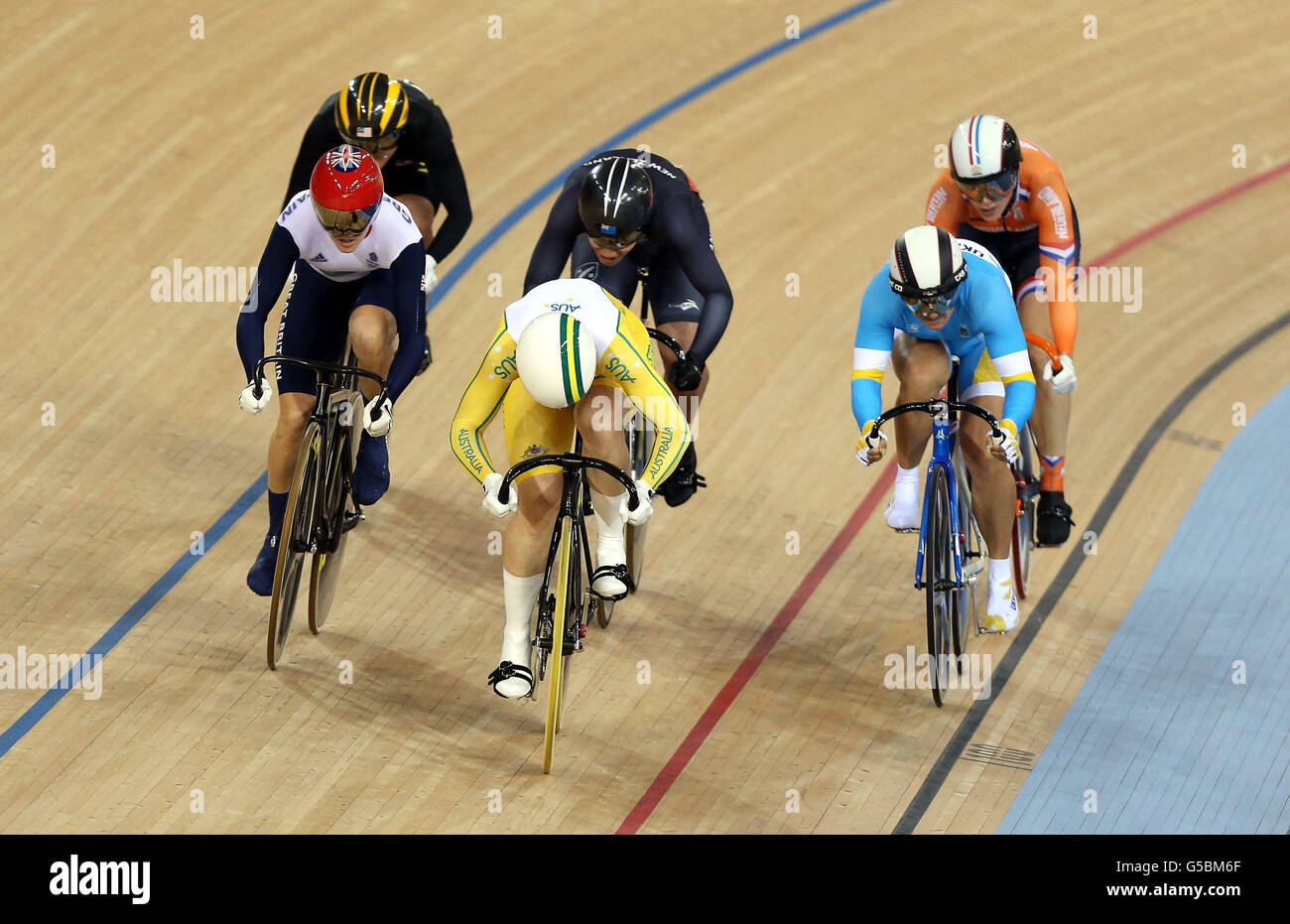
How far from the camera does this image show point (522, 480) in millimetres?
4707

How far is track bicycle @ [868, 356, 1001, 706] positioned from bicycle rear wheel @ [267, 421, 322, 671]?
1.48 metres

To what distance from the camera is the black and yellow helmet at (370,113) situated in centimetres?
566

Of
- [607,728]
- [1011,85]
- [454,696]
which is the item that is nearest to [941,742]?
[607,728]

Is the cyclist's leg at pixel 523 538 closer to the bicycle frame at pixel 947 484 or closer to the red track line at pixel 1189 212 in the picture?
the bicycle frame at pixel 947 484

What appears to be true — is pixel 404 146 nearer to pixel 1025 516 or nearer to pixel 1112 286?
pixel 1025 516

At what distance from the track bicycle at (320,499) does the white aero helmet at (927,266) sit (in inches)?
53.8

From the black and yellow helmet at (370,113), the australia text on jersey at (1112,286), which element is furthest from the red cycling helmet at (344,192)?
the australia text on jersey at (1112,286)

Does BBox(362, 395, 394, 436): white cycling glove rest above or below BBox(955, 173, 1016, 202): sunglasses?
below

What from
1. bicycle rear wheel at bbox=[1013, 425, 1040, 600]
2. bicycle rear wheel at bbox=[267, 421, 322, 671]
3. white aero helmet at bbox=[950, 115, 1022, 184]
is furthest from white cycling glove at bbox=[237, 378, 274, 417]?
bicycle rear wheel at bbox=[1013, 425, 1040, 600]

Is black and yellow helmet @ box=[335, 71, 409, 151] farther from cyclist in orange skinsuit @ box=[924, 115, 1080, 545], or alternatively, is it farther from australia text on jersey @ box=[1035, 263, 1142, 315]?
australia text on jersey @ box=[1035, 263, 1142, 315]

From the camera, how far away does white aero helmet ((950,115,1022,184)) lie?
17.5 ft

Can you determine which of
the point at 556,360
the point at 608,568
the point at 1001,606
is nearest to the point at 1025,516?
the point at 1001,606

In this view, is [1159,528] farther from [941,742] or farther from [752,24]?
[752,24]

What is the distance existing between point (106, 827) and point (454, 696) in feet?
3.57
